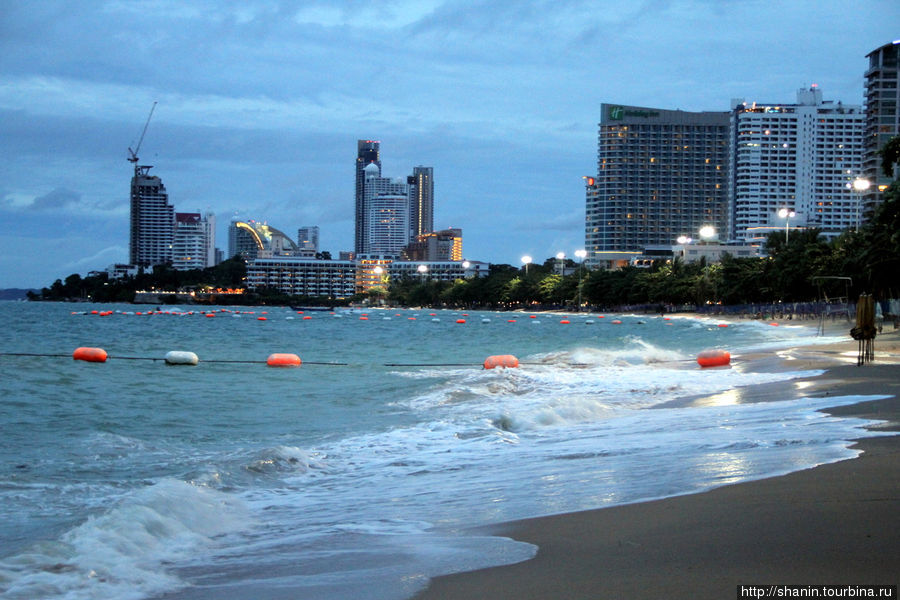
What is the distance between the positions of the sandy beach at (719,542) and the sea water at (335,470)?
34cm

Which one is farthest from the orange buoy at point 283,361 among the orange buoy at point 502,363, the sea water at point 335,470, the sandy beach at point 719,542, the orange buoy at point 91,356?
the sandy beach at point 719,542

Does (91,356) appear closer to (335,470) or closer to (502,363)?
(502,363)

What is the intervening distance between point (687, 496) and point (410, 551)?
228 centimetres

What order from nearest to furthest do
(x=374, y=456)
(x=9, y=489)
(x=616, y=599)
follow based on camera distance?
1. (x=616, y=599)
2. (x=9, y=489)
3. (x=374, y=456)

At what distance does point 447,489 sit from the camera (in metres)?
8.43

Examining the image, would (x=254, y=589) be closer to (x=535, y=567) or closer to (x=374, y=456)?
(x=535, y=567)

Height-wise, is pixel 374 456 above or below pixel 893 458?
below

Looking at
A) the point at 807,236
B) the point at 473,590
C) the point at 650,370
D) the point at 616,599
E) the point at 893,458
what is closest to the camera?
the point at 616,599

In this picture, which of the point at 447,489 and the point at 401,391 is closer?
the point at 447,489

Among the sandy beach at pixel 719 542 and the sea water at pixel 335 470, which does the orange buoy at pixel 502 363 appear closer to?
the sea water at pixel 335 470

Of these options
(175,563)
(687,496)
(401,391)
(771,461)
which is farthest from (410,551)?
(401,391)

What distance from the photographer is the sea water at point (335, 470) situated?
18.8ft

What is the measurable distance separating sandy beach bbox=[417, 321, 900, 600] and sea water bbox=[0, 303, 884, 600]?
34 cm

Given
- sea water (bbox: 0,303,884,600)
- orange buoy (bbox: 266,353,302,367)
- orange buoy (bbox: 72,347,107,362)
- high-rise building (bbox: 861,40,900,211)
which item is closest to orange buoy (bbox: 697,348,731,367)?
sea water (bbox: 0,303,884,600)
